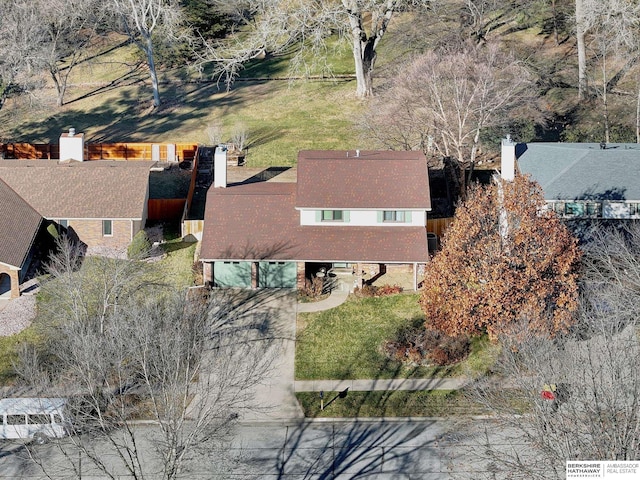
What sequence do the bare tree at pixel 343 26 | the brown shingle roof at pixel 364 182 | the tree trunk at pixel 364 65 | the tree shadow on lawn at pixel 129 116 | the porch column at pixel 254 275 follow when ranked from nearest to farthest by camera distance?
the porch column at pixel 254 275
the brown shingle roof at pixel 364 182
the bare tree at pixel 343 26
the tree shadow on lawn at pixel 129 116
the tree trunk at pixel 364 65

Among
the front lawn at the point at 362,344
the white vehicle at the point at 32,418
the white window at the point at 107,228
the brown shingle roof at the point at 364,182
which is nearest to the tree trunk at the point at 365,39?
the brown shingle roof at the point at 364,182

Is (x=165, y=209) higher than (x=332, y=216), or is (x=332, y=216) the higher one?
(x=332, y=216)

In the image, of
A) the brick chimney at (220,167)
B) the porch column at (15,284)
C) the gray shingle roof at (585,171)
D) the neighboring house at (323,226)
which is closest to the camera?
the porch column at (15,284)

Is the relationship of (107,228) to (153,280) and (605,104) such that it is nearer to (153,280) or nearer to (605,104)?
(153,280)

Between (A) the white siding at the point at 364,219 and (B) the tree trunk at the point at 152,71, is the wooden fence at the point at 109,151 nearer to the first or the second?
(B) the tree trunk at the point at 152,71

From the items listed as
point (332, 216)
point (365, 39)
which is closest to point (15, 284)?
point (332, 216)

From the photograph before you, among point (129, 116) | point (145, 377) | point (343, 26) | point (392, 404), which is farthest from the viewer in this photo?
point (129, 116)

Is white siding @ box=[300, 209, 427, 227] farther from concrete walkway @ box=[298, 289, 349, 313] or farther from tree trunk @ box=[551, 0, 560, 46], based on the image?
tree trunk @ box=[551, 0, 560, 46]

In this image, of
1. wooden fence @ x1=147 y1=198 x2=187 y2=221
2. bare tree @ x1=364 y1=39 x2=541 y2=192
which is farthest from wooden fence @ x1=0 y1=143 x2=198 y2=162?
bare tree @ x1=364 y1=39 x2=541 y2=192
